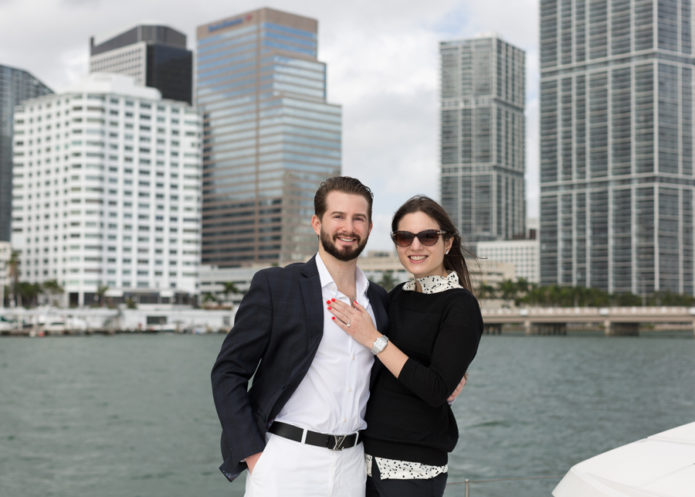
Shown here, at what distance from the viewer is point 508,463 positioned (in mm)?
26109

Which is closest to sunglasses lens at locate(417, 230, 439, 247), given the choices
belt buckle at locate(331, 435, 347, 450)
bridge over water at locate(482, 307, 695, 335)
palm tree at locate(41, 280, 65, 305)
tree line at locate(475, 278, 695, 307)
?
belt buckle at locate(331, 435, 347, 450)

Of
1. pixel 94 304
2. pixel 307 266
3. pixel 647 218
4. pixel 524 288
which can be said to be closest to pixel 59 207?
pixel 94 304

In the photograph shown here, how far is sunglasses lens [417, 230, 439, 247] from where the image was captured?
4668 mm

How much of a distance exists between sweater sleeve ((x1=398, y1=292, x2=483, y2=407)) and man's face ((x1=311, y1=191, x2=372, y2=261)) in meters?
0.64

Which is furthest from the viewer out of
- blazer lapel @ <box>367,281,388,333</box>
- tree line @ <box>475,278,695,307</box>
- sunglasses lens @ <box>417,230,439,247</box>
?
tree line @ <box>475,278,695,307</box>

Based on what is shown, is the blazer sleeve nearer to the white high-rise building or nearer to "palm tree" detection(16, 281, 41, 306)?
"palm tree" detection(16, 281, 41, 306)

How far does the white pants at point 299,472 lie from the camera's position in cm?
414

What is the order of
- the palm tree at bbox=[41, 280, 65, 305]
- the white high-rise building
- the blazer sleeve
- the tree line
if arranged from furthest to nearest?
the tree line
the white high-rise building
the palm tree at bbox=[41, 280, 65, 305]
the blazer sleeve

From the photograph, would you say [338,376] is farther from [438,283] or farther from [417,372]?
[438,283]

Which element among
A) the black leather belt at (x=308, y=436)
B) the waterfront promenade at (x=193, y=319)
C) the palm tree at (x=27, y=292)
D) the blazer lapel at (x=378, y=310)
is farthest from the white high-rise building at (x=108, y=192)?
the black leather belt at (x=308, y=436)

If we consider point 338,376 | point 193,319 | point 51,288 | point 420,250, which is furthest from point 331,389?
point 51,288

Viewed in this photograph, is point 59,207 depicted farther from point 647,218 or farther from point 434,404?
point 434,404

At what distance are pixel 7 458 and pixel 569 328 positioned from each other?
511ft

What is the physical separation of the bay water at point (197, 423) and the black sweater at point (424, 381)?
2.38 m
